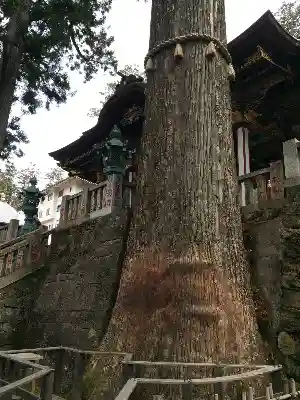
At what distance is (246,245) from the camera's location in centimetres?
496

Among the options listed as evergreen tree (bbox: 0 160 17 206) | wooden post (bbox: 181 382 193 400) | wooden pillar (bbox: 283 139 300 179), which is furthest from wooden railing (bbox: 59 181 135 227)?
evergreen tree (bbox: 0 160 17 206)

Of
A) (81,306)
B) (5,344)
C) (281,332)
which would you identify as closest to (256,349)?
(281,332)

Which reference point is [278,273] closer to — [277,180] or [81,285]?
[277,180]

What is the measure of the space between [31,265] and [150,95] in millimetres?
4946

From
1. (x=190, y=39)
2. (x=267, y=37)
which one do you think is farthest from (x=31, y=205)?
(x=267, y=37)

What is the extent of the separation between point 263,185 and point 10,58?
205 inches

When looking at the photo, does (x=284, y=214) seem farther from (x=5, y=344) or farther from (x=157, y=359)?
(x=5, y=344)

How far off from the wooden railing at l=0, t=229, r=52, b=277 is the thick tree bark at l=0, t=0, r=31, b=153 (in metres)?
2.55

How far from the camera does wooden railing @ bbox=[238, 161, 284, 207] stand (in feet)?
16.2

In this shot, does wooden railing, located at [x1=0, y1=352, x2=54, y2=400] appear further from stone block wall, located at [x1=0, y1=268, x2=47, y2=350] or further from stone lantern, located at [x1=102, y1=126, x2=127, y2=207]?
stone block wall, located at [x1=0, y1=268, x2=47, y2=350]

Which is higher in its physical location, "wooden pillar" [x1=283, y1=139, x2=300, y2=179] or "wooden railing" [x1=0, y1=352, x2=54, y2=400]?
"wooden pillar" [x1=283, y1=139, x2=300, y2=179]

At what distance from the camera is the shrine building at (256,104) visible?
662cm

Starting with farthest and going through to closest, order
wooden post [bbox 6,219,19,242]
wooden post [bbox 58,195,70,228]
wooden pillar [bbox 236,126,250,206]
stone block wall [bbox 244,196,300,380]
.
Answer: wooden post [bbox 6,219,19,242], wooden pillar [bbox 236,126,250,206], wooden post [bbox 58,195,70,228], stone block wall [bbox 244,196,300,380]

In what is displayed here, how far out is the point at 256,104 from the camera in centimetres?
766
